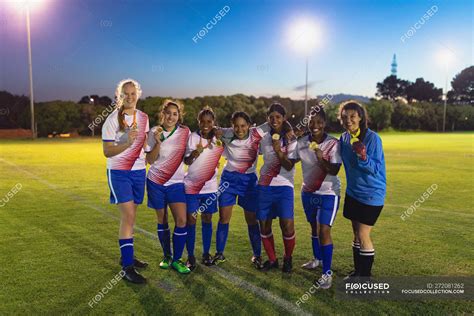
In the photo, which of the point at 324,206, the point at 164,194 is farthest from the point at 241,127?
the point at 324,206

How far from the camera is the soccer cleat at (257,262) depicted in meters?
4.71

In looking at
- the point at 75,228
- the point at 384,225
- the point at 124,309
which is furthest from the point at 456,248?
the point at 75,228

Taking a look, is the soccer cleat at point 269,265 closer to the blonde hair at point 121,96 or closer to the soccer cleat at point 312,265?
the soccer cleat at point 312,265

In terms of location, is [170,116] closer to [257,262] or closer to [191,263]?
[191,263]

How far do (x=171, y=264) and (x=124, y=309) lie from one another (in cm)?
116

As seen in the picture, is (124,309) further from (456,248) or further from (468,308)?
(456,248)

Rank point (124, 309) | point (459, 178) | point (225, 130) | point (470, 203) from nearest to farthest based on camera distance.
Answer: point (124, 309) → point (225, 130) → point (470, 203) → point (459, 178)

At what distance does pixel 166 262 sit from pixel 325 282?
1854 mm

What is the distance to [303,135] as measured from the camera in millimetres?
A: 4559

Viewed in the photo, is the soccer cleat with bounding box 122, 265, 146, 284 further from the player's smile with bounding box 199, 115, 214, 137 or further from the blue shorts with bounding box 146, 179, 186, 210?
the player's smile with bounding box 199, 115, 214, 137

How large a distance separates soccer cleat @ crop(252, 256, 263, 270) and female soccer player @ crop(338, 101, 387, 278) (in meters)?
1.13

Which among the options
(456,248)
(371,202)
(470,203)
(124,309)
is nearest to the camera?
(124,309)

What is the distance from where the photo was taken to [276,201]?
179 inches

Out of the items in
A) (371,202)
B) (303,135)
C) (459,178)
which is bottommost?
(459,178)
